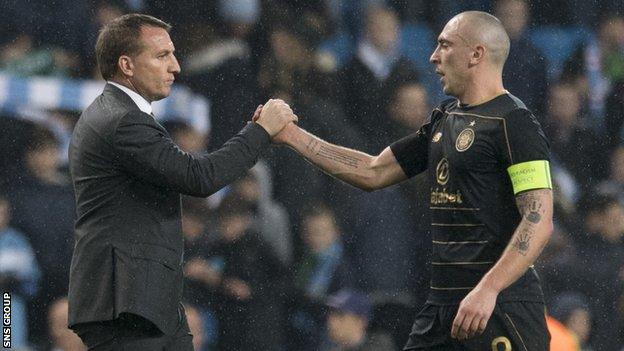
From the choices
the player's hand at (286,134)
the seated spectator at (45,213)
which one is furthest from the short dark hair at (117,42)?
the seated spectator at (45,213)

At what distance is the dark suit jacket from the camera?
11.4 feet

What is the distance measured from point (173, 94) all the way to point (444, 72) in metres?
2.57

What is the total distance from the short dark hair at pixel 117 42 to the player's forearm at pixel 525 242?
129cm

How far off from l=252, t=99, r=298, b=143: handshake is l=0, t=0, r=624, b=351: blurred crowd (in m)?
2.19

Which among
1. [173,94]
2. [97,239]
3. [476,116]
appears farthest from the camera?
[173,94]

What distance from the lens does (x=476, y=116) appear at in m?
3.86

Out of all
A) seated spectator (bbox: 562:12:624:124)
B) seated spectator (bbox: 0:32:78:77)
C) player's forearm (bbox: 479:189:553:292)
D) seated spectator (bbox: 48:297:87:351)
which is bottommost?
seated spectator (bbox: 48:297:87:351)

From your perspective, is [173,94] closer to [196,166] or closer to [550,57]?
[550,57]

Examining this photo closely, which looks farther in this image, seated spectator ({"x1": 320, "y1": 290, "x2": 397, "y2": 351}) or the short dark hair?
seated spectator ({"x1": 320, "y1": 290, "x2": 397, "y2": 351})

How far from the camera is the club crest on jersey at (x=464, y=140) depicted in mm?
3805

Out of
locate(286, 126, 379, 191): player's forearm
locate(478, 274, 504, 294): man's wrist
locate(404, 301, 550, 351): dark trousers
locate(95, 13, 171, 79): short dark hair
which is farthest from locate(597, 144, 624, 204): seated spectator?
locate(95, 13, 171, 79): short dark hair

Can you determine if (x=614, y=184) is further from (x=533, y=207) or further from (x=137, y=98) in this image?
(x=137, y=98)

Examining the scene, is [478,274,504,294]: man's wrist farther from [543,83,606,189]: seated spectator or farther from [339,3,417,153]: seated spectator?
[543,83,606,189]: seated spectator

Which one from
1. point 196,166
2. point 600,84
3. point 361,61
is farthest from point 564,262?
point 196,166
